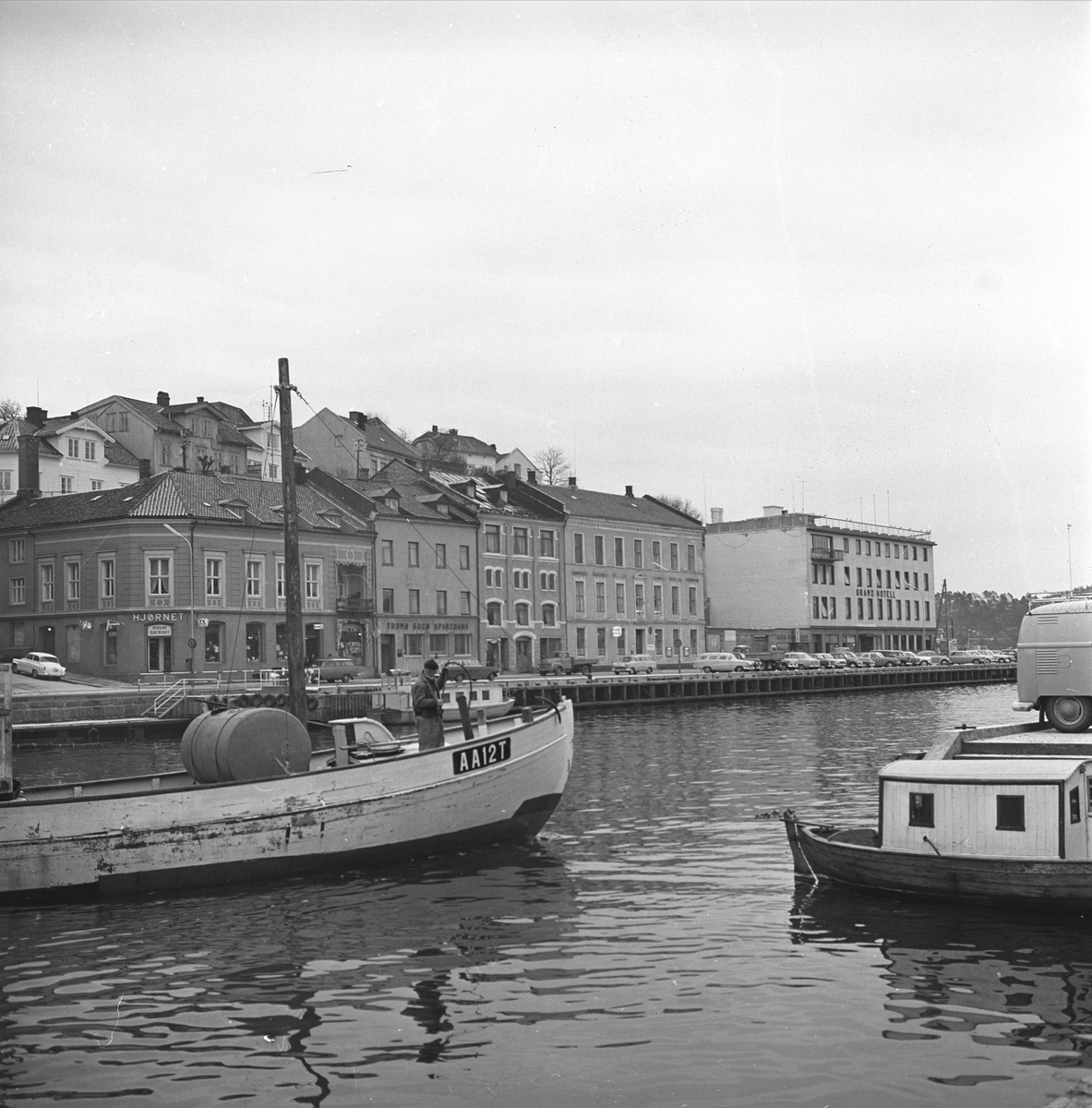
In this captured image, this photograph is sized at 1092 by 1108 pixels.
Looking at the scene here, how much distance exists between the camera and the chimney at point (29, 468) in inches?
2940

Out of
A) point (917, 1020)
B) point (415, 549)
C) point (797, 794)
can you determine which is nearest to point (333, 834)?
point (917, 1020)

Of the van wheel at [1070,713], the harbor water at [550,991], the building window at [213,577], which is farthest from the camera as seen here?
the building window at [213,577]

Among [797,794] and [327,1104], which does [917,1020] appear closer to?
[327,1104]

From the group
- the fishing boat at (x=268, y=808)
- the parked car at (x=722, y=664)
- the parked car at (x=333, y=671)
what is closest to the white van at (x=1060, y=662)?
the fishing boat at (x=268, y=808)

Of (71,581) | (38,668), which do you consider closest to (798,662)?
(71,581)

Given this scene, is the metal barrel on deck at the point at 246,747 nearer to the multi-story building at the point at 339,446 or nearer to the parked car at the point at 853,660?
the multi-story building at the point at 339,446

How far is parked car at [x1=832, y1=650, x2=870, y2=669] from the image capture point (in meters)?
97.9

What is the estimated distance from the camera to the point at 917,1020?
12516 millimetres

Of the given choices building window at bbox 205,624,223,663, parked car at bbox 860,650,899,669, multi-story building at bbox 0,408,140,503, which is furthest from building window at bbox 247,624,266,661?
parked car at bbox 860,650,899,669

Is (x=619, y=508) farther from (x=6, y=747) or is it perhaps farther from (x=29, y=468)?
(x=6, y=747)

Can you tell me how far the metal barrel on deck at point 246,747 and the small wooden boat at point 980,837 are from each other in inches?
333

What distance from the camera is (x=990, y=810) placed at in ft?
56.2

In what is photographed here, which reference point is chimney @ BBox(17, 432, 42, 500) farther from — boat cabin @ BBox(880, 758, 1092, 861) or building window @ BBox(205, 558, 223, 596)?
boat cabin @ BBox(880, 758, 1092, 861)

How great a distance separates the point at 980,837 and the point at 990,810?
391 mm
